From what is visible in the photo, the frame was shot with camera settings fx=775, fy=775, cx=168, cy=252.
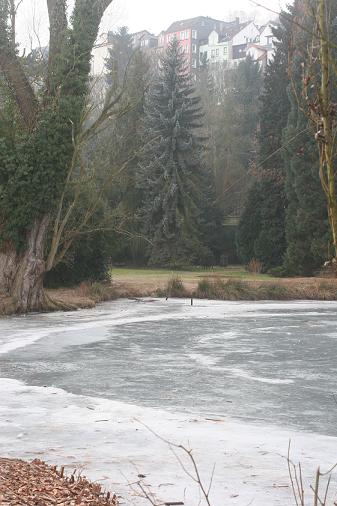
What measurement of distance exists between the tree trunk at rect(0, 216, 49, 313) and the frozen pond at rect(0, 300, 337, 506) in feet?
7.65

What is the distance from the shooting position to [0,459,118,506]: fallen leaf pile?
4680 mm

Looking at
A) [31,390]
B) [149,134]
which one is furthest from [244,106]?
[31,390]

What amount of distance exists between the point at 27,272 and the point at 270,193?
858 inches

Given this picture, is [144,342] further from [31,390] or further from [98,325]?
[31,390]

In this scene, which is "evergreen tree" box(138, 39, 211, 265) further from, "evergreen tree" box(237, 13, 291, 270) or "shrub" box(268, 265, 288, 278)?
"shrub" box(268, 265, 288, 278)

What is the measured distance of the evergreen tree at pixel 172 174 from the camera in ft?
137

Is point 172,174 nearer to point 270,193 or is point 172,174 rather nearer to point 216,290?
point 270,193

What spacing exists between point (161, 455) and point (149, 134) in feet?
120

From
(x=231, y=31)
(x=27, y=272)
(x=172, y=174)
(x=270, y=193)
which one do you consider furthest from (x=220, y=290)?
(x=231, y=31)

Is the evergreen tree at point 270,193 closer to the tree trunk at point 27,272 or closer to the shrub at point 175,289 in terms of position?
the shrub at point 175,289

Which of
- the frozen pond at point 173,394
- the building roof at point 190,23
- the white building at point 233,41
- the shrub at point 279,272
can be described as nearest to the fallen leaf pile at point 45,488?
the frozen pond at point 173,394

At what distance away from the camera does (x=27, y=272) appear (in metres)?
20.5

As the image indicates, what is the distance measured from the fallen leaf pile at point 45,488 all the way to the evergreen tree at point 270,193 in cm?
3345

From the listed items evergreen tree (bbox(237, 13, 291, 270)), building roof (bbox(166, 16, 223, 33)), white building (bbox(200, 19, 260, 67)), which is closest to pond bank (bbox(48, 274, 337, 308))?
evergreen tree (bbox(237, 13, 291, 270))
